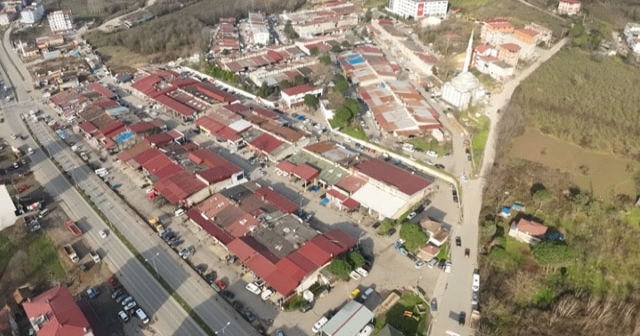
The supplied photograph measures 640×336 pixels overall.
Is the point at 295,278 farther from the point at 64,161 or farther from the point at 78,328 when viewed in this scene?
the point at 64,161

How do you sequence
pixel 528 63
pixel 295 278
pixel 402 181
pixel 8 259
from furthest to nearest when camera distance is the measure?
pixel 528 63
pixel 402 181
pixel 8 259
pixel 295 278

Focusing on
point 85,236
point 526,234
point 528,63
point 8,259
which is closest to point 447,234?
point 526,234

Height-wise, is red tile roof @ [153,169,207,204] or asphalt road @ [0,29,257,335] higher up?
red tile roof @ [153,169,207,204]

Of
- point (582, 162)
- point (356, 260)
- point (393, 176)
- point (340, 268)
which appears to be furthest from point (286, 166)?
point (582, 162)

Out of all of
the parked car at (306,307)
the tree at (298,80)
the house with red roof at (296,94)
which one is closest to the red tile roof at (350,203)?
the parked car at (306,307)

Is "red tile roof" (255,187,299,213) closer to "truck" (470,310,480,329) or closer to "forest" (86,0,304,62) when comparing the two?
"truck" (470,310,480,329)

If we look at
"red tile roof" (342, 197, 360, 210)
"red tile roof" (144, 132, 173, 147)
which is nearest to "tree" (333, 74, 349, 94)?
"red tile roof" (144, 132, 173, 147)
